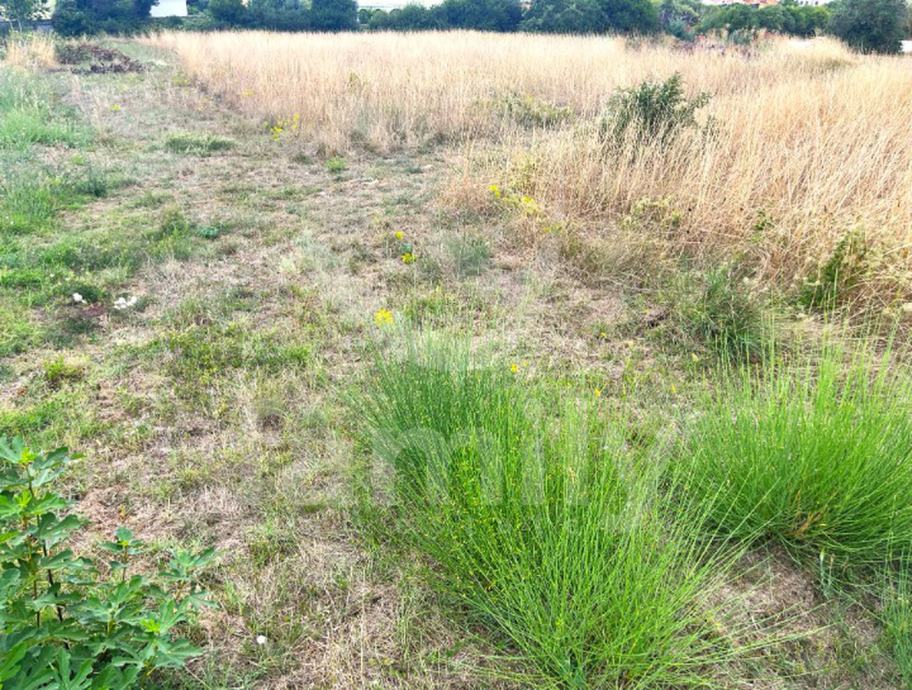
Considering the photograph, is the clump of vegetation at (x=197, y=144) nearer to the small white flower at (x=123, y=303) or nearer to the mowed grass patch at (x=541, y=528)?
the small white flower at (x=123, y=303)

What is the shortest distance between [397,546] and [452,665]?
0.45m

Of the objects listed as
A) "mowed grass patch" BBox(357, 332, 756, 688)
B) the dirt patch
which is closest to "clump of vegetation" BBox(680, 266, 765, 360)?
"mowed grass patch" BBox(357, 332, 756, 688)

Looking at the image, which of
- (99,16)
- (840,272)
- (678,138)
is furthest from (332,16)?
(840,272)

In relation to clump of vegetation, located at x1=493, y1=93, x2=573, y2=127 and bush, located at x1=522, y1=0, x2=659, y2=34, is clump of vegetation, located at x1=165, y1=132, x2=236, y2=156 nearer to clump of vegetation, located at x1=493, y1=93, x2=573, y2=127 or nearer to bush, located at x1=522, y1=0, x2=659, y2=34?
clump of vegetation, located at x1=493, y1=93, x2=573, y2=127

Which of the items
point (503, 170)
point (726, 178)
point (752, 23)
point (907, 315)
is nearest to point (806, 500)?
point (907, 315)

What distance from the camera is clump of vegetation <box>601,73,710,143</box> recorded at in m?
5.27

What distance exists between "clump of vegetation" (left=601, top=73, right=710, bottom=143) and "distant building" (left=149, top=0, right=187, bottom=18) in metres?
29.3

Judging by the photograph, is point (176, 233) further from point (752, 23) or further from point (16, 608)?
point (752, 23)

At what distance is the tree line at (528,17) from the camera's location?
16.5 meters

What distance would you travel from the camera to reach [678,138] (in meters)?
5.05

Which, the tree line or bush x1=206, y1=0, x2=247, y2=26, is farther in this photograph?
bush x1=206, y1=0, x2=247, y2=26

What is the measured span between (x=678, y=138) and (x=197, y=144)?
5568mm

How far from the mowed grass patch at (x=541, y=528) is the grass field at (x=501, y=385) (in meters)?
0.01

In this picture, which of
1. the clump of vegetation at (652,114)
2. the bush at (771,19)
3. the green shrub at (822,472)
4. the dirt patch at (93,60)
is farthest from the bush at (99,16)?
the green shrub at (822,472)
